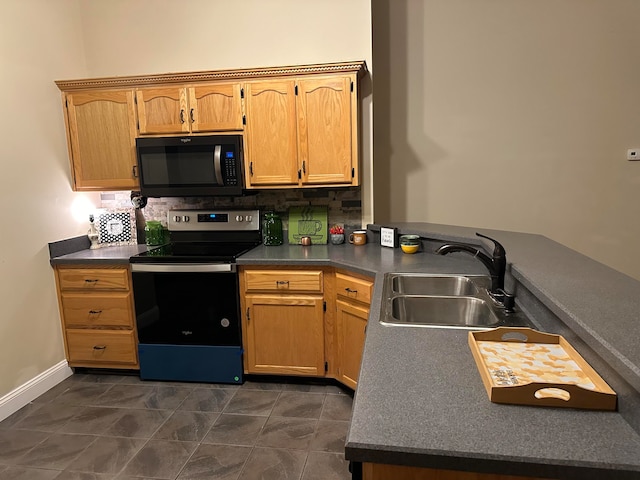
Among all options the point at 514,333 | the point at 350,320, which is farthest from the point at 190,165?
the point at 514,333

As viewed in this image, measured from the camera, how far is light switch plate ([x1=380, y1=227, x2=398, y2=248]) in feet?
9.24

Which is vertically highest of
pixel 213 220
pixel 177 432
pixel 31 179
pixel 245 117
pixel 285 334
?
pixel 245 117

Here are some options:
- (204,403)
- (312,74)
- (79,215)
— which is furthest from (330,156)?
(79,215)

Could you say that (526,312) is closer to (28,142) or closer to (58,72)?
(28,142)

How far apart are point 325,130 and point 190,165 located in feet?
3.15

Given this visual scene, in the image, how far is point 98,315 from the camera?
292cm

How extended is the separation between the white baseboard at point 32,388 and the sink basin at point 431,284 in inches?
94.6

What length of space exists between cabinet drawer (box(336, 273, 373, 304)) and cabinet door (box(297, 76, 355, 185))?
69 centimetres

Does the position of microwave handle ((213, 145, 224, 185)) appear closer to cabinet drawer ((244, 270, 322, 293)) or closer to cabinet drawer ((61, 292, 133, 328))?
cabinet drawer ((244, 270, 322, 293))

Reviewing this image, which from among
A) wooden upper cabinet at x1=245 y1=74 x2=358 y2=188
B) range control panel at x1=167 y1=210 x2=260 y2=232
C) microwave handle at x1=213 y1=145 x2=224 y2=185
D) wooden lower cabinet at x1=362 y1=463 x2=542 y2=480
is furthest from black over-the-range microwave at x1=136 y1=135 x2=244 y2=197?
wooden lower cabinet at x1=362 y1=463 x2=542 y2=480

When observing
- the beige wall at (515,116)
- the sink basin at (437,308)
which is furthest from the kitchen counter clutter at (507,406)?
the beige wall at (515,116)

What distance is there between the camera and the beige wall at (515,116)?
303 centimetres

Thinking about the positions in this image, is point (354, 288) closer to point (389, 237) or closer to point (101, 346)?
point (389, 237)

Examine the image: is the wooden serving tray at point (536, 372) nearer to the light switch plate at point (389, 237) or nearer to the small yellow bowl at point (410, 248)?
the small yellow bowl at point (410, 248)
